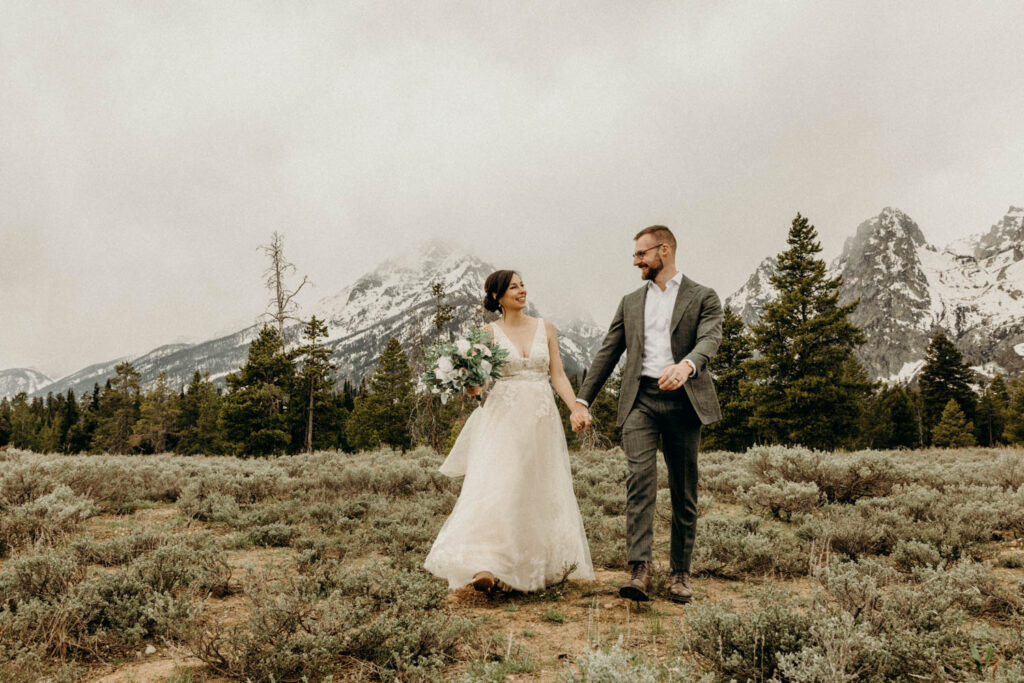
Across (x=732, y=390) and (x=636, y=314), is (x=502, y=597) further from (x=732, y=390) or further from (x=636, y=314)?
(x=732, y=390)

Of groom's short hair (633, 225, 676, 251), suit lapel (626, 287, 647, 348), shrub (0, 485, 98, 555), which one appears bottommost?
shrub (0, 485, 98, 555)

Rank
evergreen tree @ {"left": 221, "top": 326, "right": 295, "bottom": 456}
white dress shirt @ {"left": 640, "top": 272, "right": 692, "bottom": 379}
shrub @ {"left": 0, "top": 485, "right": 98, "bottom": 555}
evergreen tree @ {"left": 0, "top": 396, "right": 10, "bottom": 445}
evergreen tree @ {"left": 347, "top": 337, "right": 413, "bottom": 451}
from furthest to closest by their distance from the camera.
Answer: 1. evergreen tree @ {"left": 0, "top": 396, "right": 10, "bottom": 445}
2. evergreen tree @ {"left": 347, "top": 337, "right": 413, "bottom": 451}
3. evergreen tree @ {"left": 221, "top": 326, "right": 295, "bottom": 456}
4. shrub @ {"left": 0, "top": 485, "right": 98, "bottom": 555}
5. white dress shirt @ {"left": 640, "top": 272, "right": 692, "bottom": 379}

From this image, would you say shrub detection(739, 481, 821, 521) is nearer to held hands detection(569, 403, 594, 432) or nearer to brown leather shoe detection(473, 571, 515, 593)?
held hands detection(569, 403, 594, 432)

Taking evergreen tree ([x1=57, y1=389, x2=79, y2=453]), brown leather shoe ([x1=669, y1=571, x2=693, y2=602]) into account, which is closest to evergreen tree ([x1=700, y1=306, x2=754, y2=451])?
brown leather shoe ([x1=669, y1=571, x2=693, y2=602])

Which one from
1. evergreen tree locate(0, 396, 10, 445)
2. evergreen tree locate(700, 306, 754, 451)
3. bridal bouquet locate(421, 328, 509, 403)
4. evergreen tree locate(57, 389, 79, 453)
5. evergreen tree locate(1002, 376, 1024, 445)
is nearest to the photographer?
bridal bouquet locate(421, 328, 509, 403)

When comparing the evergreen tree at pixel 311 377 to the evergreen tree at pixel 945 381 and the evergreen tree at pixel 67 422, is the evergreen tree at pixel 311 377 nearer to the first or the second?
the evergreen tree at pixel 67 422

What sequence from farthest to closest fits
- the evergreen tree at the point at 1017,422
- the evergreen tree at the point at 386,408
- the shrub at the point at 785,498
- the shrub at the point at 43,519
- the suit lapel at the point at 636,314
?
the evergreen tree at the point at 386,408 < the evergreen tree at the point at 1017,422 < the shrub at the point at 785,498 < the shrub at the point at 43,519 < the suit lapel at the point at 636,314

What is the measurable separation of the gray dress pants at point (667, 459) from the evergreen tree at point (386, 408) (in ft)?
149

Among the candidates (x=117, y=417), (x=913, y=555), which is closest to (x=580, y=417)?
(x=913, y=555)

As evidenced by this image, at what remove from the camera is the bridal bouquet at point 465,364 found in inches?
186

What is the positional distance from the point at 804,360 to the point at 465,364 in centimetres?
2953

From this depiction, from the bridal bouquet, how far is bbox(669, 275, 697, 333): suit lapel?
1.46m

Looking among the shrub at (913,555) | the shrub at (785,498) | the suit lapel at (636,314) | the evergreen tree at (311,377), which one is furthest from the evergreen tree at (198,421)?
the shrub at (913,555)

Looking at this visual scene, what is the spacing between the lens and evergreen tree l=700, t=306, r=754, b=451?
32.7 m
